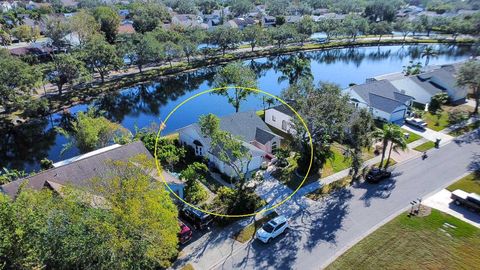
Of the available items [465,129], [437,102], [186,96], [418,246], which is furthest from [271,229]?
[186,96]

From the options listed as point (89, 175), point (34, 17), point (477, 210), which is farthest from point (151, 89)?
point (34, 17)

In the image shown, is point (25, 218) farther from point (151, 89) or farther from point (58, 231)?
point (151, 89)

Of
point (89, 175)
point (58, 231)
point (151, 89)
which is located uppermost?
point (58, 231)

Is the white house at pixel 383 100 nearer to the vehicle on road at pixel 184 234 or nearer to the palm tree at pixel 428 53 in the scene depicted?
the vehicle on road at pixel 184 234

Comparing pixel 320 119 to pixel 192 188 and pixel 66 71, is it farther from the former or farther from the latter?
pixel 66 71

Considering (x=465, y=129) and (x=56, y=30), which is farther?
(x=56, y=30)

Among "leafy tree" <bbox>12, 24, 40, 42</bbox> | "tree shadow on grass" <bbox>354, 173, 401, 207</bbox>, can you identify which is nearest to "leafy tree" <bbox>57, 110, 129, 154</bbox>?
"tree shadow on grass" <bbox>354, 173, 401, 207</bbox>
